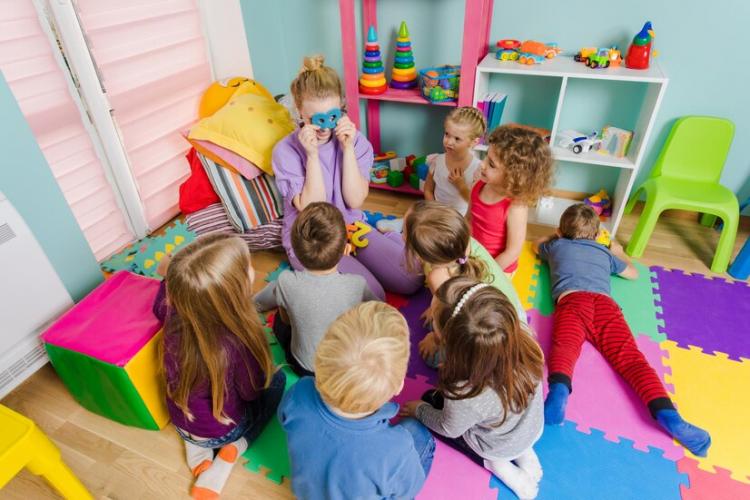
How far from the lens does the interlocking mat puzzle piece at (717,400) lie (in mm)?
1524

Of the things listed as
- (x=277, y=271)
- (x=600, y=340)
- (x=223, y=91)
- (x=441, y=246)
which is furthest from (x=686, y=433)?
(x=223, y=91)

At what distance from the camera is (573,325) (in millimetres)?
1861

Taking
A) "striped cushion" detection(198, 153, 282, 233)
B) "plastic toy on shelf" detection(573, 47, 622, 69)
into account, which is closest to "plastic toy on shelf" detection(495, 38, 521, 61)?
"plastic toy on shelf" detection(573, 47, 622, 69)

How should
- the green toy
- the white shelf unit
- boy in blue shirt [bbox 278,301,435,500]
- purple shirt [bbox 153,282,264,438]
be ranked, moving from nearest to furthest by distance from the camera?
boy in blue shirt [bbox 278,301,435,500], purple shirt [bbox 153,282,264,438], the white shelf unit, the green toy

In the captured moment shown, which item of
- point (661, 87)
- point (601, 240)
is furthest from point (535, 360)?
point (661, 87)

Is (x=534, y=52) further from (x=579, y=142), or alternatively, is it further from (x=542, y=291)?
(x=542, y=291)

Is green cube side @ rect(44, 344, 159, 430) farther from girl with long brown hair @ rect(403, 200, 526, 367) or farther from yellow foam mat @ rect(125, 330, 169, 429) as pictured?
girl with long brown hair @ rect(403, 200, 526, 367)

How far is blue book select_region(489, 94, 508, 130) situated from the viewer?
2545 mm

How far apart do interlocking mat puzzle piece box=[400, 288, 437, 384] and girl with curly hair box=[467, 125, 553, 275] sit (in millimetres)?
404

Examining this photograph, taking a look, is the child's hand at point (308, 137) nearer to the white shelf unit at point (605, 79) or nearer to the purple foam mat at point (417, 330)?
the purple foam mat at point (417, 330)

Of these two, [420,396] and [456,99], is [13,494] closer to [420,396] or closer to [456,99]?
[420,396]

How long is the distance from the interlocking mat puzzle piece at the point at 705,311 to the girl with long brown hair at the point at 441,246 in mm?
881

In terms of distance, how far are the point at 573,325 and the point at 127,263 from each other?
2.23m

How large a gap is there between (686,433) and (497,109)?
1.80 meters
